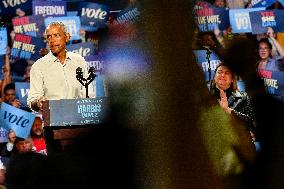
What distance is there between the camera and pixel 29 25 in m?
5.59

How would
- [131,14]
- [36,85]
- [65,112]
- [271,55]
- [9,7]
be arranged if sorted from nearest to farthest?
[131,14] → [65,112] → [36,85] → [271,55] → [9,7]

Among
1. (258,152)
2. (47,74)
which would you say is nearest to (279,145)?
(258,152)

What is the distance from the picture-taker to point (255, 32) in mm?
5199

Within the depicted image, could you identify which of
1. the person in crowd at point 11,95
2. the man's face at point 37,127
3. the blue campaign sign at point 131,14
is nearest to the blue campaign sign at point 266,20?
the man's face at point 37,127

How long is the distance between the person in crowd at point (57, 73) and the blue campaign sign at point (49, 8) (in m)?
2.49

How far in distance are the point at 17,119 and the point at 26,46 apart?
0.73 meters

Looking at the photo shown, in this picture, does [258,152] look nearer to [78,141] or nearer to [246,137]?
[246,137]

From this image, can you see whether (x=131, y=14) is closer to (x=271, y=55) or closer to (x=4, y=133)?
(x=271, y=55)

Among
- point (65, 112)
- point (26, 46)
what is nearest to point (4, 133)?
point (26, 46)

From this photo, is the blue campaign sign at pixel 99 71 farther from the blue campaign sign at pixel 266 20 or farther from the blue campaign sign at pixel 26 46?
the blue campaign sign at pixel 266 20

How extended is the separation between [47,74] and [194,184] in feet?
8.56

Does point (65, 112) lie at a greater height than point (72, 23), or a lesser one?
lesser

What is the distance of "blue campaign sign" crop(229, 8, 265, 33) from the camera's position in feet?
17.1

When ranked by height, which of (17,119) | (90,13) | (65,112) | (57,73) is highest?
(90,13)
